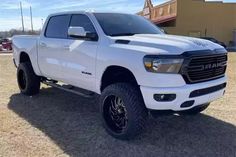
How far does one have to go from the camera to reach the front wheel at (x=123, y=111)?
16.9 ft

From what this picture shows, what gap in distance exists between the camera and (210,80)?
17.5 ft

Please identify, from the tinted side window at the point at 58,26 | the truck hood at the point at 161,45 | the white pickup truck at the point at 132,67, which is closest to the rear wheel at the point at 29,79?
the tinted side window at the point at 58,26

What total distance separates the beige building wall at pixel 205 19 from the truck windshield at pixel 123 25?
36.2m

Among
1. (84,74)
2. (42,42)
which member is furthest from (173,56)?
(42,42)

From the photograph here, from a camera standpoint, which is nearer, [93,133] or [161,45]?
[161,45]

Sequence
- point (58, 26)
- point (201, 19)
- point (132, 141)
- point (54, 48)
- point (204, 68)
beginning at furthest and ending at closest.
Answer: point (201, 19) → point (58, 26) → point (54, 48) → point (132, 141) → point (204, 68)

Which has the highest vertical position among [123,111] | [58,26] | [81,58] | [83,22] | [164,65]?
[83,22]

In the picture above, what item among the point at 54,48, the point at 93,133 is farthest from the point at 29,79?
the point at 93,133

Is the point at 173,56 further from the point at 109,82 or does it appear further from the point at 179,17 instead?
the point at 179,17

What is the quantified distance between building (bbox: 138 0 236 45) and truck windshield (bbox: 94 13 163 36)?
3602cm

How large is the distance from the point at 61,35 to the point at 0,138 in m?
2.39

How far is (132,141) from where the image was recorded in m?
5.36

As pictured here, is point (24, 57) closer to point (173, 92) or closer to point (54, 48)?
point (54, 48)

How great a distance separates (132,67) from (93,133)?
1354mm
